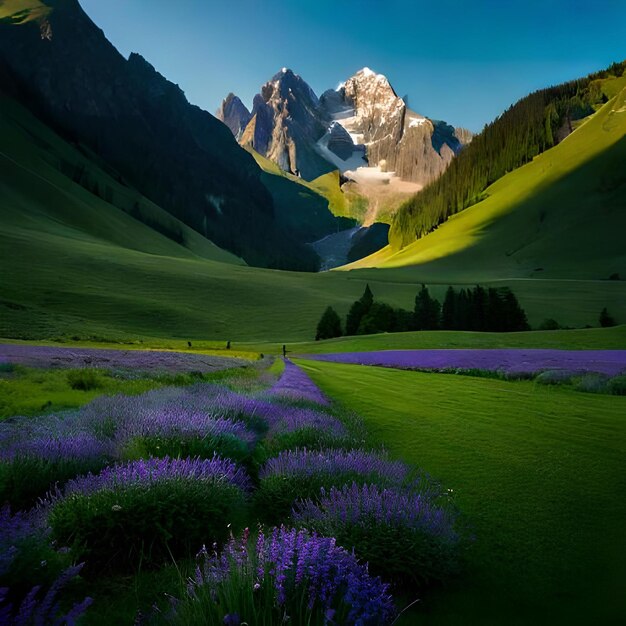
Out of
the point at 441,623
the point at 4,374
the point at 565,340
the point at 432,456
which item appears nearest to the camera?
the point at 441,623

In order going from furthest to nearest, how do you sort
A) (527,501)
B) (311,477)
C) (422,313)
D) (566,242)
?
(566,242) < (422,313) < (311,477) < (527,501)

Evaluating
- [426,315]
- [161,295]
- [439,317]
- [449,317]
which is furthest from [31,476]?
[161,295]

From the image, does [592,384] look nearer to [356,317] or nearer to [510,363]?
[510,363]

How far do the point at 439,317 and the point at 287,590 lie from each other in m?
72.2

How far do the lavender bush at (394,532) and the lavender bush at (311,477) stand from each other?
0.68m

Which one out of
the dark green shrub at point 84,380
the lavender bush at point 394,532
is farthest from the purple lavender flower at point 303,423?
the dark green shrub at point 84,380

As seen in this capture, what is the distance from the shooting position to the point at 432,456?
6.82m

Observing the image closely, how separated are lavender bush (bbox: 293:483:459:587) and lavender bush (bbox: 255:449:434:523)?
0.68m

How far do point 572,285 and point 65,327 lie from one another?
12203cm

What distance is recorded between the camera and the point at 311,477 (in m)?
5.21

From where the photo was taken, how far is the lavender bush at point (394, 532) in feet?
11.8

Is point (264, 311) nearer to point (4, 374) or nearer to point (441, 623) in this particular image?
point (4, 374)

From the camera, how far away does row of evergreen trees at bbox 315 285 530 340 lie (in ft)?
221

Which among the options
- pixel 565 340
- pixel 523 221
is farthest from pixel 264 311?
pixel 523 221
